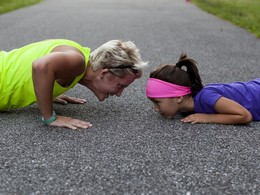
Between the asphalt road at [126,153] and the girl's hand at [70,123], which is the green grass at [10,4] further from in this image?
the girl's hand at [70,123]

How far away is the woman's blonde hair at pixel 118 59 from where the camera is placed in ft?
10.2

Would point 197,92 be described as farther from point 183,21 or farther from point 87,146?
point 183,21

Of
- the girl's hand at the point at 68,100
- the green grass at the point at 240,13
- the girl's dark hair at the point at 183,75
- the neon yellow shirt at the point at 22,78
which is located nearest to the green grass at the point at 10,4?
the green grass at the point at 240,13

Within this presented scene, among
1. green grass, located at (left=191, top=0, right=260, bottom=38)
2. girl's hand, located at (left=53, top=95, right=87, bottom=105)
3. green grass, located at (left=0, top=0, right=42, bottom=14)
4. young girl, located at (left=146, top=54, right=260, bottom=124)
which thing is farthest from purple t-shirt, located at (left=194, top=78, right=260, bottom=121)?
green grass, located at (left=0, top=0, right=42, bottom=14)

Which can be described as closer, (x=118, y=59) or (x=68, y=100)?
(x=118, y=59)

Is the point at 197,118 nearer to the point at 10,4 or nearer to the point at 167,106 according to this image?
the point at 167,106

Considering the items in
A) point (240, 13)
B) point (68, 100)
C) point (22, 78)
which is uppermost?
point (22, 78)

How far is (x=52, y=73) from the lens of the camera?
9.44 feet

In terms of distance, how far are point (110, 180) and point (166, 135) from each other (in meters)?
0.85

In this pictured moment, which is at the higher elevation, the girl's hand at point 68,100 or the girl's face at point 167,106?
the girl's face at point 167,106

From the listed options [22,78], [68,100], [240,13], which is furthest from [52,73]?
[240,13]

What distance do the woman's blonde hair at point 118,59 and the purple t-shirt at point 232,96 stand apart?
55cm

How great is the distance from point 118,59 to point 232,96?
99 cm

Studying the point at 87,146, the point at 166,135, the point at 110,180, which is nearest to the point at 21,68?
the point at 87,146
